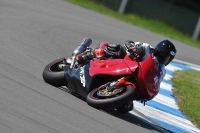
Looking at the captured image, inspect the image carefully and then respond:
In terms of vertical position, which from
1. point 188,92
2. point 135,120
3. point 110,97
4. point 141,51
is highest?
point 141,51

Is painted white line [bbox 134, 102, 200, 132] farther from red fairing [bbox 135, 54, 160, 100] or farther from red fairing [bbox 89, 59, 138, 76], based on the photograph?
red fairing [bbox 89, 59, 138, 76]

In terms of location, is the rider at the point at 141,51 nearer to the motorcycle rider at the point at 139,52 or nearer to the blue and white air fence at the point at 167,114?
the motorcycle rider at the point at 139,52

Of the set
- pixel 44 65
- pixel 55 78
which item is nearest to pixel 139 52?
pixel 55 78

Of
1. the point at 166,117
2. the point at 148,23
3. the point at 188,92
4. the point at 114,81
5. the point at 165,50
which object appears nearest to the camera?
the point at 114,81

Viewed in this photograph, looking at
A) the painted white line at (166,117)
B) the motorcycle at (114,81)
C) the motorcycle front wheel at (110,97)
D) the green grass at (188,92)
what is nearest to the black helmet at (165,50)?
the motorcycle at (114,81)

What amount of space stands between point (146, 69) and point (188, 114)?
9.01 feet

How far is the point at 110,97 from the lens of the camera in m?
8.34

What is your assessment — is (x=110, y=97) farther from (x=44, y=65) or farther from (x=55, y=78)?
(x=44, y=65)

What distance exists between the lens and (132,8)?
26703 millimetres

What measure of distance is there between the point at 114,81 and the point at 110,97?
271mm

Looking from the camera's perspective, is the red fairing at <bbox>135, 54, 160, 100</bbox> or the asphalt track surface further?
the red fairing at <bbox>135, 54, 160, 100</bbox>

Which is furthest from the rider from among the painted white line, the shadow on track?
the painted white line

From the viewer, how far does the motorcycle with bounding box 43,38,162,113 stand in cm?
828

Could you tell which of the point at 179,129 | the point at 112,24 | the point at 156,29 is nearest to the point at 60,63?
the point at 179,129
